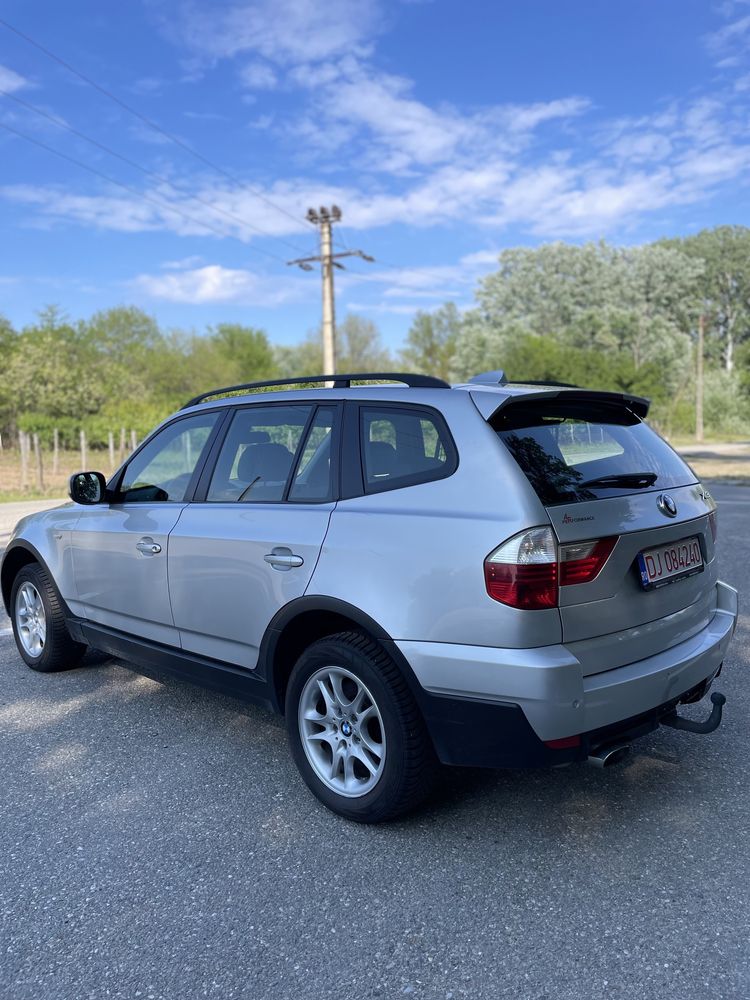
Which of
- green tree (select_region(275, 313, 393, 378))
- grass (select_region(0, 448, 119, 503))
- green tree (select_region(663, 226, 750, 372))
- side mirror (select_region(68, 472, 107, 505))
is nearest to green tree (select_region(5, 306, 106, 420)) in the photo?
grass (select_region(0, 448, 119, 503))

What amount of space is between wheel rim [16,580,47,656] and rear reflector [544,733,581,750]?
350 cm

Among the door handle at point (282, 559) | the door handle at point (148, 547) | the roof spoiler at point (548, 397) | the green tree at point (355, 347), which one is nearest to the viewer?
the roof spoiler at point (548, 397)

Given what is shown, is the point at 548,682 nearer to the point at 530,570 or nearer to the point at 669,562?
the point at 530,570

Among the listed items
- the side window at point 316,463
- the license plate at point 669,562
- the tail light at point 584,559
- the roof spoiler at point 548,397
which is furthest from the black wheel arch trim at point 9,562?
the license plate at point 669,562

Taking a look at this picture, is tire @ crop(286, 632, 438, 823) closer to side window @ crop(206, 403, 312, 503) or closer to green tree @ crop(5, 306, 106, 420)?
side window @ crop(206, 403, 312, 503)

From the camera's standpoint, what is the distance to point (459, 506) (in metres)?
2.72

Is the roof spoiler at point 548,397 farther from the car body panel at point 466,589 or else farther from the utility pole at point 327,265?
the utility pole at point 327,265

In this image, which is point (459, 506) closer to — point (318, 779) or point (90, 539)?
point (318, 779)

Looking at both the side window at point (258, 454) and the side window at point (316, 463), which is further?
the side window at point (258, 454)

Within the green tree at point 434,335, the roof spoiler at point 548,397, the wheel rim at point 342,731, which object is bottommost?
the wheel rim at point 342,731

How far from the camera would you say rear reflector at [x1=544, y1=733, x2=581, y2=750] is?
2580mm

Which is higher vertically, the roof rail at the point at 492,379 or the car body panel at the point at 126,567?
the roof rail at the point at 492,379

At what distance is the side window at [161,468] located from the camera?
13.4ft

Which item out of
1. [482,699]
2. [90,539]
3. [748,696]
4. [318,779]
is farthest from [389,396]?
[748,696]
